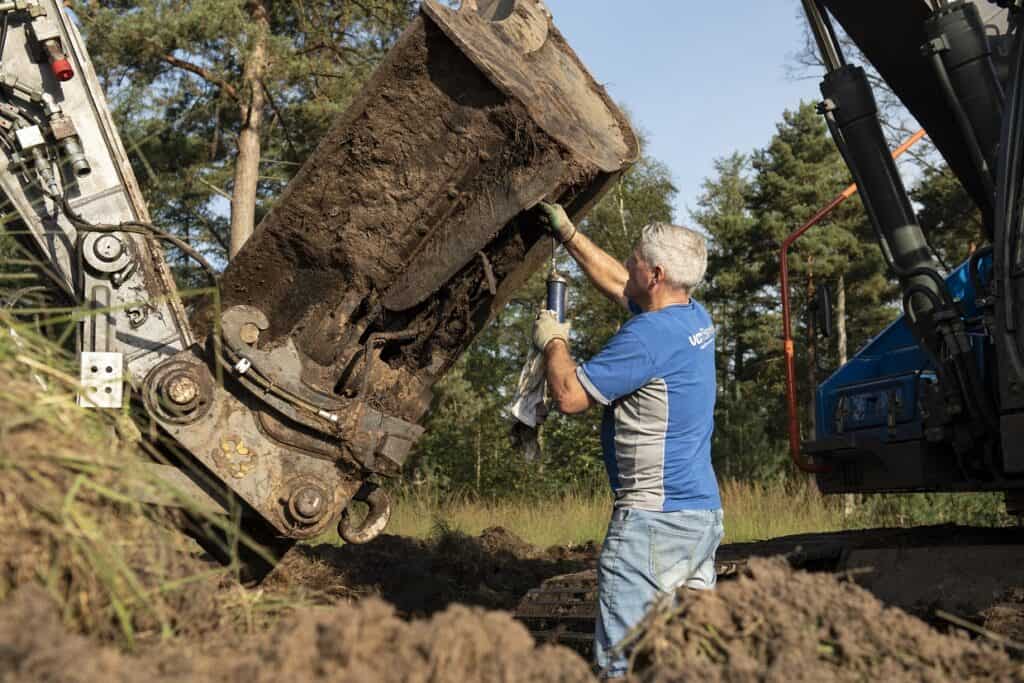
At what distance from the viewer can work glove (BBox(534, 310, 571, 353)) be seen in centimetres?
365

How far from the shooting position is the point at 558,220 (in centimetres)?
402

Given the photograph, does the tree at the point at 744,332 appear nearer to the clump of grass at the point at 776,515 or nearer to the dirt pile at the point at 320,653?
the clump of grass at the point at 776,515

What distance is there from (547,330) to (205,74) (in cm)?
1430

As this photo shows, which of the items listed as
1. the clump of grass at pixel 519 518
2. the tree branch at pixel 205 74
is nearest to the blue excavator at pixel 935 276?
the clump of grass at pixel 519 518

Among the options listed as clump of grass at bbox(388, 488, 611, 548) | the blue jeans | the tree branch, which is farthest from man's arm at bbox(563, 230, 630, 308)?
the tree branch

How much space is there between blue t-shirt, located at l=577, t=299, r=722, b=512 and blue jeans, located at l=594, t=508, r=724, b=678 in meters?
0.04

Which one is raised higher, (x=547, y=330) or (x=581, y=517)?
(x=581, y=517)

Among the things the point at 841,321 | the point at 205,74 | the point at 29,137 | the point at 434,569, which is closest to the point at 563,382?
the point at 29,137

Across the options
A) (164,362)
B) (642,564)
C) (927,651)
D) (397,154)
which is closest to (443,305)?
(397,154)

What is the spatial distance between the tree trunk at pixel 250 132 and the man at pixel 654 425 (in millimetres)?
13096

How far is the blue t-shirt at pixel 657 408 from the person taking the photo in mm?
3385

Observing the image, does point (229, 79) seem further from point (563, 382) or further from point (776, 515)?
point (563, 382)

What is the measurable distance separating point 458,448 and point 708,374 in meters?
17.7

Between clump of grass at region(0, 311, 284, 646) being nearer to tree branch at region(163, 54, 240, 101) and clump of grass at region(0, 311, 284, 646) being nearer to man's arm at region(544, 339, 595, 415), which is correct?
man's arm at region(544, 339, 595, 415)
